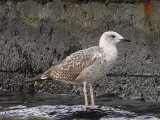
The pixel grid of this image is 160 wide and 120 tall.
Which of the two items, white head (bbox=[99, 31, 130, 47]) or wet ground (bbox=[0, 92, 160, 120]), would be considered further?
white head (bbox=[99, 31, 130, 47])

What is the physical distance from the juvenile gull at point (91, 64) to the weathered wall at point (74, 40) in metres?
0.94

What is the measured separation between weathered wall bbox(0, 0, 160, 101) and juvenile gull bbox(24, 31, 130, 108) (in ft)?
3.08

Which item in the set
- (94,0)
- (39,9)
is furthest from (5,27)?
(94,0)

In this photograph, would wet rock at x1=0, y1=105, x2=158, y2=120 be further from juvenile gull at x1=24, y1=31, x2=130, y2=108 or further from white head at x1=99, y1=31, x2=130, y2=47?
white head at x1=99, y1=31, x2=130, y2=47

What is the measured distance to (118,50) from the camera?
10688 mm

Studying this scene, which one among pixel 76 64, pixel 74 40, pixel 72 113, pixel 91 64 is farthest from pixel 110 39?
pixel 74 40

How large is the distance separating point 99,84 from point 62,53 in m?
0.88

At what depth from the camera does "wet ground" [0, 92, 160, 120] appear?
899 centimetres

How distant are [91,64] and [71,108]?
733 millimetres

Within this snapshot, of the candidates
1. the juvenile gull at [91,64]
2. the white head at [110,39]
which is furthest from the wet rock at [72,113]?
the white head at [110,39]

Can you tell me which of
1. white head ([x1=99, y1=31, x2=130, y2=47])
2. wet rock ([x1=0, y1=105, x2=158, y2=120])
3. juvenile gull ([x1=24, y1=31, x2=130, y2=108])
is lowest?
wet rock ([x1=0, y1=105, x2=158, y2=120])

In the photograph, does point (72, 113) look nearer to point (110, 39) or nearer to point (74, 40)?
point (110, 39)

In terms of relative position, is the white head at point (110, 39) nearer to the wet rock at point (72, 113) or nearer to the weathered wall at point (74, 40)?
the weathered wall at point (74, 40)

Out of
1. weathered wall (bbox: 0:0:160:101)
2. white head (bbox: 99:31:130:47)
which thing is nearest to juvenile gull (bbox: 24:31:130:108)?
white head (bbox: 99:31:130:47)
